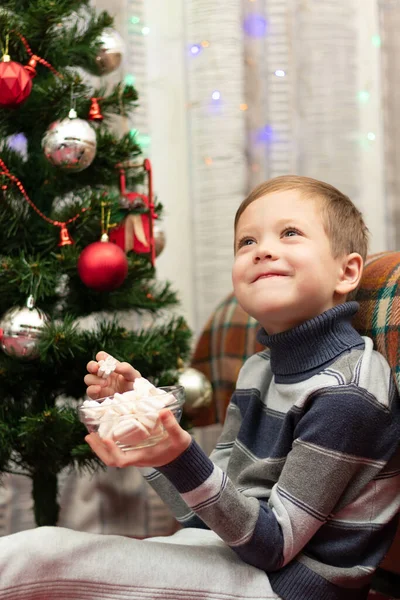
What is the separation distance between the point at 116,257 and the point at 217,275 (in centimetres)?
71

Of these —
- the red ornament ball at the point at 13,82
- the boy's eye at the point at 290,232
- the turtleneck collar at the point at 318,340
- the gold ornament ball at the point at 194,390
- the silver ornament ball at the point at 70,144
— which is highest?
the red ornament ball at the point at 13,82

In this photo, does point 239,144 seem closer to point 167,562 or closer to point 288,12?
point 288,12

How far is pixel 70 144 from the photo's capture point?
1204mm

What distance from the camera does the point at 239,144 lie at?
1845 mm

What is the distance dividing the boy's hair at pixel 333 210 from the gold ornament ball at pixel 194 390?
0.46m

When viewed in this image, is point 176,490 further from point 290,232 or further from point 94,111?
point 94,111

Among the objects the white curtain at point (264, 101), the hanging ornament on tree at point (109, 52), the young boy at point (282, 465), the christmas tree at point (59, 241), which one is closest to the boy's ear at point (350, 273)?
the young boy at point (282, 465)

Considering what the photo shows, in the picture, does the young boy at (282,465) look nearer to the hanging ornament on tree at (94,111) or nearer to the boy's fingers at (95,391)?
the boy's fingers at (95,391)

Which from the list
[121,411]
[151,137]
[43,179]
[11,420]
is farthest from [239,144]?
[121,411]

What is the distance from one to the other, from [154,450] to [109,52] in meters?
0.83

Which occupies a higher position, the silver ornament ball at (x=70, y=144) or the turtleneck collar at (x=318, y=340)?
the silver ornament ball at (x=70, y=144)

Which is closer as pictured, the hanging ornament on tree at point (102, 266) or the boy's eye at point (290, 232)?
the boy's eye at point (290, 232)

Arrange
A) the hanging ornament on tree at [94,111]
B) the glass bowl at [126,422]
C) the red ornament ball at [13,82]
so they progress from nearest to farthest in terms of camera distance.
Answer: the glass bowl at [126,422], the red ornament ball at [13,82], the hanging ornament on tree at [94,111]

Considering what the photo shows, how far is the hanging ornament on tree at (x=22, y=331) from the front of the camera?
46.6 inches
